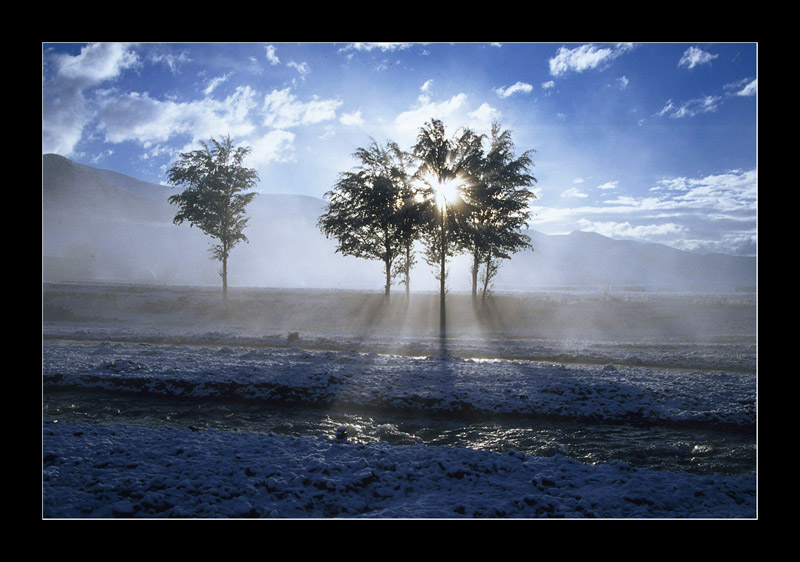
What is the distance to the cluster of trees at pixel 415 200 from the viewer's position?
25703 millimetres

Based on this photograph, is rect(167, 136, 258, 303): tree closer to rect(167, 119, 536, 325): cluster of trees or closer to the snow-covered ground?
rect(167, 119, 536, 325): cluster of trees

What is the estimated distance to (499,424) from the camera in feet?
34.0

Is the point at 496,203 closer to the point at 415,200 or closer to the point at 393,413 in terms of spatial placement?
the point at 415,200

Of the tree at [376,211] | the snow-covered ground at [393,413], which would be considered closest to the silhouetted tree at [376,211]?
the tree at [376,211]

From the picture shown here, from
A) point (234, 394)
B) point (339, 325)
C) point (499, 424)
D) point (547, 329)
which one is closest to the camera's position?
point (499, 424)

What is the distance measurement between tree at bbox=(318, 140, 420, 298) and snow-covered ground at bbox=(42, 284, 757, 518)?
7887 millimetres

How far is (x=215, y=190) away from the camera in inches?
1555

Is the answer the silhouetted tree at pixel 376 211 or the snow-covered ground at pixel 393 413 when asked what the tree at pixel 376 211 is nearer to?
the silhouetted tree at pixel 376 211

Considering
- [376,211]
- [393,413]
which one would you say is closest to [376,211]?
[376,211]

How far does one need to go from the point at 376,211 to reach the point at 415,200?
2790 mm
